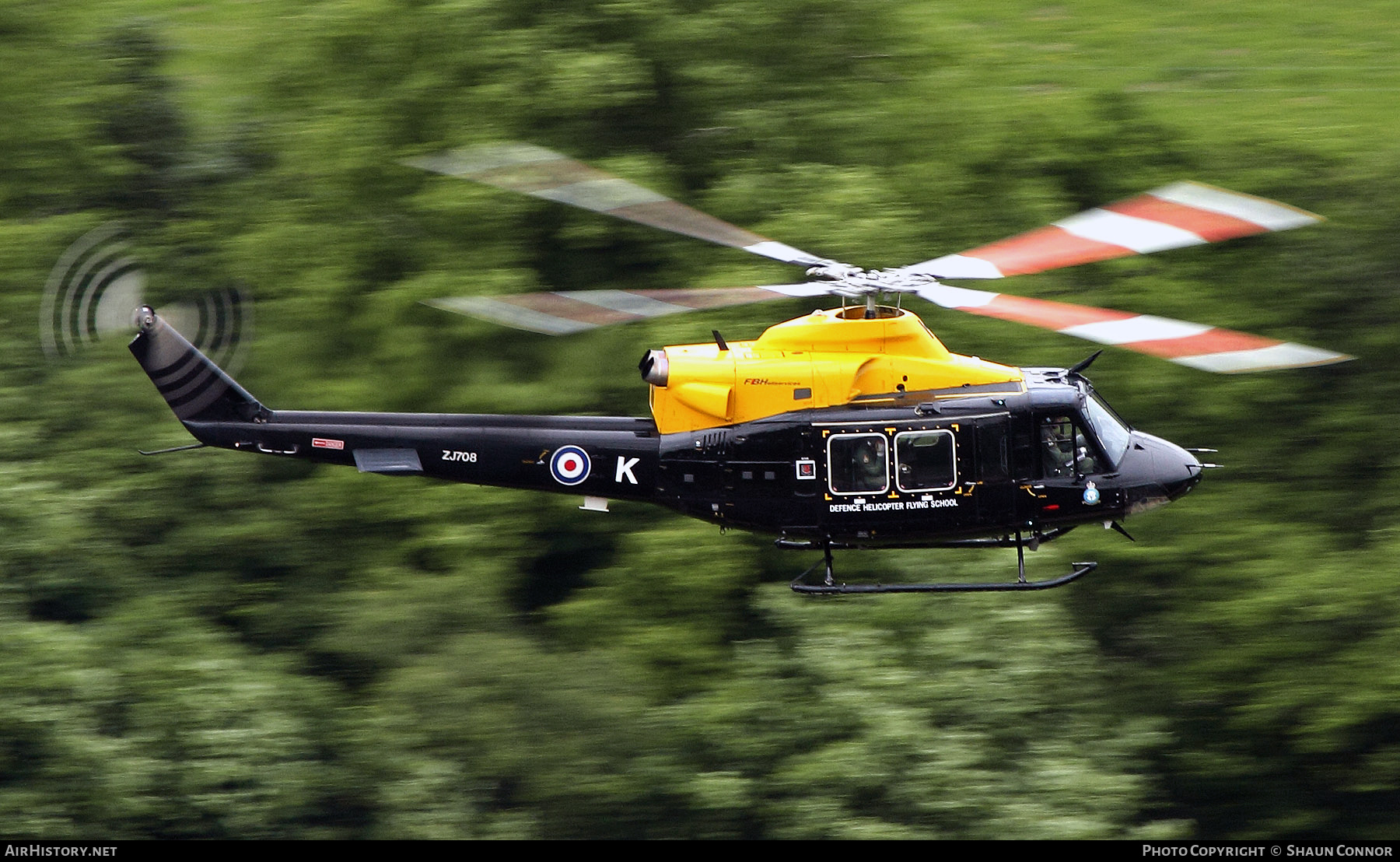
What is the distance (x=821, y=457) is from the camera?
9.75 metres

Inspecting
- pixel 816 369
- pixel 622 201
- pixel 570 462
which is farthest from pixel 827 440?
pixel 622 201

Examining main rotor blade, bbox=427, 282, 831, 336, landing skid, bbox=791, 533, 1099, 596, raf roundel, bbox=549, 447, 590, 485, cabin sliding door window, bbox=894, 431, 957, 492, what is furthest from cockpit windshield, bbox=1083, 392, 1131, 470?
raf roundel, bbox=549, 447, 590, 485

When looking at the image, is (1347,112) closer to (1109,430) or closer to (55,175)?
(1109,430)

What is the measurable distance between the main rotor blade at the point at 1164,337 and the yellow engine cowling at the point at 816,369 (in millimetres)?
895

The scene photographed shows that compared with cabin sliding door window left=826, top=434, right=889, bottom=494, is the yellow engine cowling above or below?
above

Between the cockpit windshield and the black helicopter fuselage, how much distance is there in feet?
0.04

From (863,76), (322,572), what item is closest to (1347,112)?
(863,76)

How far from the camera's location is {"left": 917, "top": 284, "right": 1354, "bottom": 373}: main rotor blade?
7773 millimetres

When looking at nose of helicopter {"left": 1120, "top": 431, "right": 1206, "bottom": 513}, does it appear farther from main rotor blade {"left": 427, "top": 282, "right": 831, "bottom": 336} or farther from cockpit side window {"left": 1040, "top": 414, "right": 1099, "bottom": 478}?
main rotor blade {"left": 427, "top": 282, "right": 831, "bottom": 336}

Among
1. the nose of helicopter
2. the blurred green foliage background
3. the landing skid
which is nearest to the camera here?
the landing skid

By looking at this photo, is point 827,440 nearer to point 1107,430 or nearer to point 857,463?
point 857,463

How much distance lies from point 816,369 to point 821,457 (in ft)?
1.96

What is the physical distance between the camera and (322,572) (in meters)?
15.7

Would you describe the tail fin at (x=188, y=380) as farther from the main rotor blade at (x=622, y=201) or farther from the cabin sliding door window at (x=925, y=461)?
the cabin sliding door window at (x=925, y=461)
